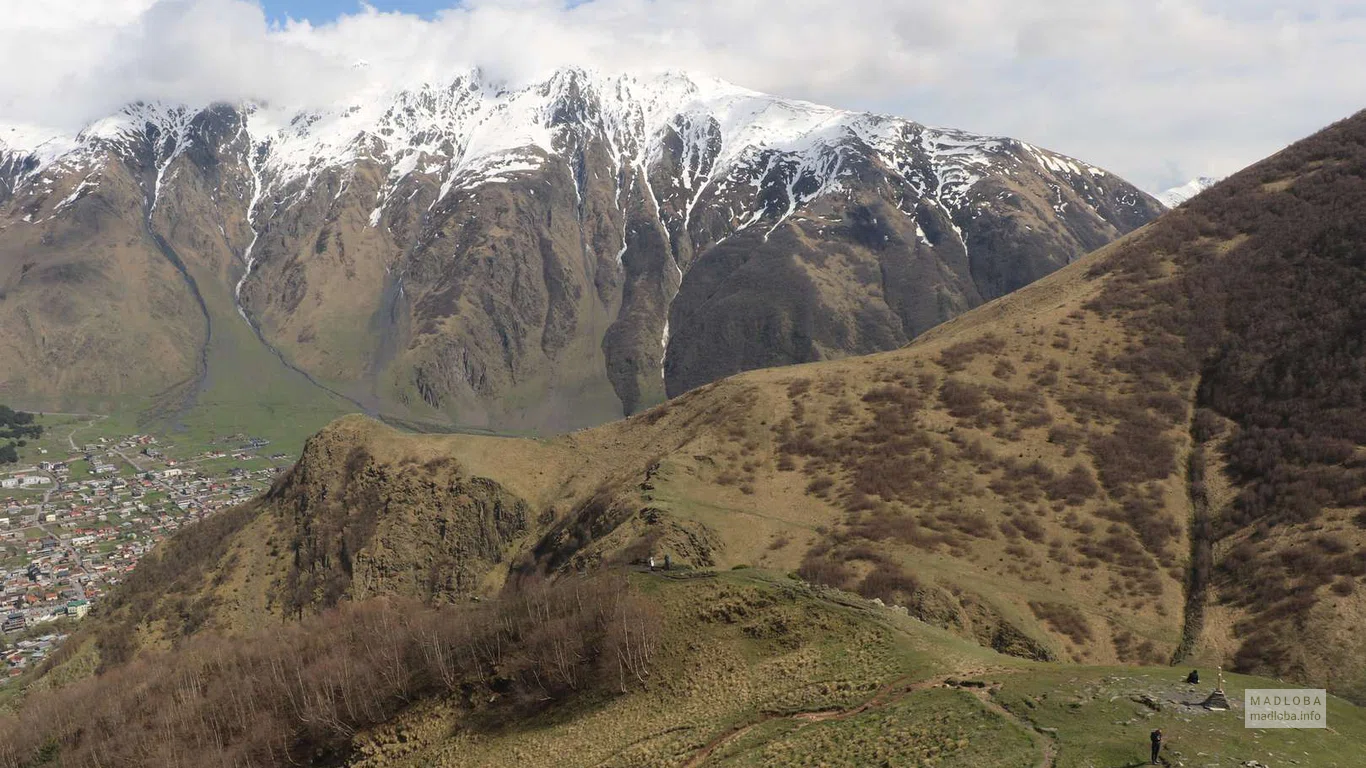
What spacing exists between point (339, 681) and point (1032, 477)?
2486 inches

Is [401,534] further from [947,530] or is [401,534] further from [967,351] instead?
[967,351]

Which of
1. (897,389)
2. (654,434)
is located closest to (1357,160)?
(897,389)

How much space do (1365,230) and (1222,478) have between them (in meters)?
45.4

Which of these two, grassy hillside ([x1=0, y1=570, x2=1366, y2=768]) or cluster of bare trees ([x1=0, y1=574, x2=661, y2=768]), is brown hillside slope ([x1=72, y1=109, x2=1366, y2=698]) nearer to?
cluster of bare trees ([x1=0, y1=574, x2=661, y2=768])

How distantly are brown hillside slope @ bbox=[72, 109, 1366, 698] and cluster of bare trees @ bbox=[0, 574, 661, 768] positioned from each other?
49.4 feet

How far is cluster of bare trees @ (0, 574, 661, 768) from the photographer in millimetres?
47719

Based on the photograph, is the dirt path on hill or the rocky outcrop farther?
the rocky outcrop

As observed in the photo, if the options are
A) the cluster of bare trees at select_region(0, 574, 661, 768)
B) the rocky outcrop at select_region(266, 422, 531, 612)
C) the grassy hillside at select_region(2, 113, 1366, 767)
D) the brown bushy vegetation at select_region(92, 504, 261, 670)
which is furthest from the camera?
the brown bushy vegetation at select_region(92, 504, 261, 670)

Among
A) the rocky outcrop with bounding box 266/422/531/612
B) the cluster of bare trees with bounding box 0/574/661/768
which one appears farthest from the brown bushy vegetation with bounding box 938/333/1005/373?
the cluster of bare trees with bounding box 0/574/661/768

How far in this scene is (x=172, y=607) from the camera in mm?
97000

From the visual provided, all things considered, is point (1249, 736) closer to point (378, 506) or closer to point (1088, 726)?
point (1088, 726)

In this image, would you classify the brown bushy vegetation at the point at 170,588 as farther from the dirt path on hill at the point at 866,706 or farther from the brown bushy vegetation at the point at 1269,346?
the brown bushy vegetation at the point at 1269,346

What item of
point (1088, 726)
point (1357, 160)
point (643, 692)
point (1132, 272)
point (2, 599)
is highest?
point (1357, 160)

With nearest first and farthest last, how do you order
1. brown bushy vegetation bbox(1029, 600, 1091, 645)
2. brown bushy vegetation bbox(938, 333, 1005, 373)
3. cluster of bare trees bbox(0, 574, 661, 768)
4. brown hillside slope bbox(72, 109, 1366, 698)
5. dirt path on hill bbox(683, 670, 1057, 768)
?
dirt path on hill bbox(683, 670, 1057, 768), cluster of bare trees bbox(0, 574, 661, 768), brown bushy vegetation bbox(1029, 600, 1091, 645), brown hillside slope bbox(72, 109, 1366, 698), brown bushy vegetation bbox(938, 333, 1005, 373)
